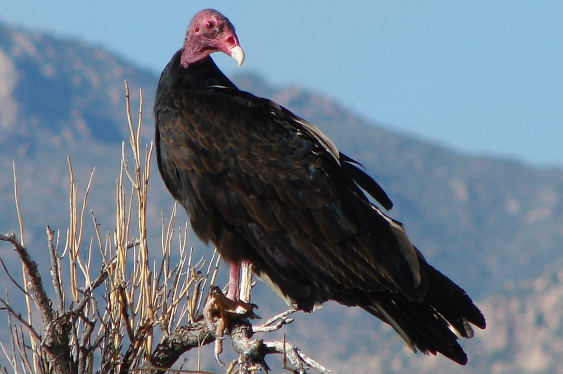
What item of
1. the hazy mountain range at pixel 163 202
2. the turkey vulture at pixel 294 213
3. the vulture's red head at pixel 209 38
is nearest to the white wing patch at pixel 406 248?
the turkey vulture at pixel 294 213

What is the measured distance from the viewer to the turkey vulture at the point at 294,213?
4.21 meters

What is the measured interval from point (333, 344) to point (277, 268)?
10769 cm

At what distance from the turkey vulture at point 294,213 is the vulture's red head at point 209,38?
480 millimetres

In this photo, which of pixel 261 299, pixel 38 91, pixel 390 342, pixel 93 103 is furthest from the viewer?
pixel 93 103

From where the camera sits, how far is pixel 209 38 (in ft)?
16.3

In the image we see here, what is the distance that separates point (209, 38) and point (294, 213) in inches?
49.5

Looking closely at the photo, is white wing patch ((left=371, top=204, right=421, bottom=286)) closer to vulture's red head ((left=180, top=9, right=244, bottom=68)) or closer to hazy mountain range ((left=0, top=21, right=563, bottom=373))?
vulture's red head ((left=180, top=9, right=244, bottom=68))

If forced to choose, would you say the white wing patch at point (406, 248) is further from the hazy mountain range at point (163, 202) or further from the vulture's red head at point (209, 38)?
the hazy mountain range at point (163, 202)

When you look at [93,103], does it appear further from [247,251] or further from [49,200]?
[247,251]

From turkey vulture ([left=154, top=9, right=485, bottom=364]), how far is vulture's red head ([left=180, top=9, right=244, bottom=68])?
0.48 metres

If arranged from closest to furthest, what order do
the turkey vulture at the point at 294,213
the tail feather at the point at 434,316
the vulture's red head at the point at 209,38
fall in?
the tail feather at the point at 434,316 < the turkey vulture at the point at 294,213 < the vulture's red head at the point at 209,38

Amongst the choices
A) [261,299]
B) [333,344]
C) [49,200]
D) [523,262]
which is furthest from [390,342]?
[523,262]

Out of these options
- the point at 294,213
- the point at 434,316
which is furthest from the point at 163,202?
the point at 434,316

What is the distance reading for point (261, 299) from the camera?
4724 inches
